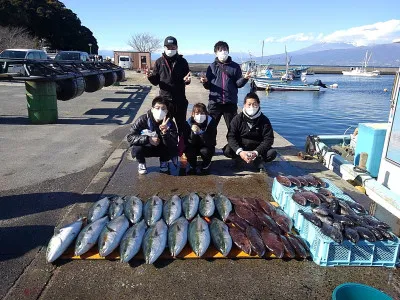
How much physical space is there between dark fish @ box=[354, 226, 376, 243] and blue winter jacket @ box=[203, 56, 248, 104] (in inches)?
129

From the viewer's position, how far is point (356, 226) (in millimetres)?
3111

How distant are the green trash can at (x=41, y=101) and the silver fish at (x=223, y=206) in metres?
7.51

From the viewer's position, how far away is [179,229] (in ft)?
10.5

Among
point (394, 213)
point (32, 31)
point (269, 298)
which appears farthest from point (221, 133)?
point (32, 31)

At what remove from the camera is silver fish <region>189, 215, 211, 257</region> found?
301 cm

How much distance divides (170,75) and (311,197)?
10.9 ft

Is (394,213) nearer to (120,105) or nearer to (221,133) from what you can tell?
(221,133)

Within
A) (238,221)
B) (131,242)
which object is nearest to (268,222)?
(238,221)

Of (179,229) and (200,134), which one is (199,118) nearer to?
(200,134)

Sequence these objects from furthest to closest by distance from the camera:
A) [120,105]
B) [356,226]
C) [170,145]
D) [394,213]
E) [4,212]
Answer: [120,105]
[170,145]
[394,213]
[4,212]
[356,226]

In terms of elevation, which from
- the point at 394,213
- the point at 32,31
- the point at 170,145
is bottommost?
the point at 394,213

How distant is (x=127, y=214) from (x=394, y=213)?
3598mm

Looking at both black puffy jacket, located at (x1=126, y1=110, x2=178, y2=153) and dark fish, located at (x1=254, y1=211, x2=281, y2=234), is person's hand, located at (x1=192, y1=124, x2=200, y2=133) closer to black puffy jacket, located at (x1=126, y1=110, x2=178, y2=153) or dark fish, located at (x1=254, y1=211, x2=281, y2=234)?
black puffy jacket, located at (x1=126, y1=110, x2=178, y2=153)

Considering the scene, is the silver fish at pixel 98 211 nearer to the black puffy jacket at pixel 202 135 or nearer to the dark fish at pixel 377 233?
the black puffy jacket at pixel 202 135
